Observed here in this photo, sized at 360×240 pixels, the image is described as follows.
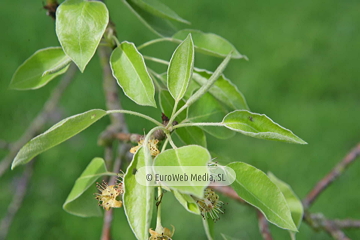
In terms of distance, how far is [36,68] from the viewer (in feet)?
3.88

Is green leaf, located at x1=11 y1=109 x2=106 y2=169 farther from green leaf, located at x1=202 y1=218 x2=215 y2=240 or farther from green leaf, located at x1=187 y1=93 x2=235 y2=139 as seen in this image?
green leaf, located at x1=202 y1=218 x2=215 y2=240

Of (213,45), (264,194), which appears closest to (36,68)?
(213,45)

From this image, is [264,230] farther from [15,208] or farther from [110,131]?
[15,208]

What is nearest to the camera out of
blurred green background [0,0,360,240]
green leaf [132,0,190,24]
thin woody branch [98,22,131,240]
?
green leaf [132,0,190,24]

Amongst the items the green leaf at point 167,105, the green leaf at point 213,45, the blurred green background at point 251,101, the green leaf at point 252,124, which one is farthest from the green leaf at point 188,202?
the blurred green background at point 251,101

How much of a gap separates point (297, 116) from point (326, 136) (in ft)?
0.94

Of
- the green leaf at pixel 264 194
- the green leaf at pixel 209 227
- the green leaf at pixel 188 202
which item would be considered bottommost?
the green leaf at pixel 209 227

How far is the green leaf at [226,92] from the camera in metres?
1.08

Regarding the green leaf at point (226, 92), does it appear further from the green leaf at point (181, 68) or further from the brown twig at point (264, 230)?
the brown twig at point (264, 230)

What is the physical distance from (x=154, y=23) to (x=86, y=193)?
0.58 meters

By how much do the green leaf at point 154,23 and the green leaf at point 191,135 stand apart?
0.35 m

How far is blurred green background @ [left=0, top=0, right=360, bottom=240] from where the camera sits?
2883 millimetres

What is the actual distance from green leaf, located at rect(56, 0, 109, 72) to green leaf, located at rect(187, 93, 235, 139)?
31cm

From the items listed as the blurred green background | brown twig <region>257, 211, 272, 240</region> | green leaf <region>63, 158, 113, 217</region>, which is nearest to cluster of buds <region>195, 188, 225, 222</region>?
green leaf <region>63, 158, 113, 217</region>
